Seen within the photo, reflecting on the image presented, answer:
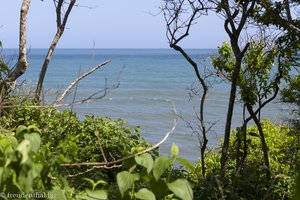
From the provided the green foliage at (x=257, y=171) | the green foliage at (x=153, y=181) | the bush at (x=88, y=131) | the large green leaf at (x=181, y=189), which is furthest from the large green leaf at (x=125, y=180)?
the bush at (x=88, y=131)

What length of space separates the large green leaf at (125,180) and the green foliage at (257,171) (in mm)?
1974

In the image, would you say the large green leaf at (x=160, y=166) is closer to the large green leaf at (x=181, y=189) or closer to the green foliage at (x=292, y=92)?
the large green leaf at (x=181, y=189)

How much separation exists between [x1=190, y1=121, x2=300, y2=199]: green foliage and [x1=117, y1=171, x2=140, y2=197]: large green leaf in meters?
1.97

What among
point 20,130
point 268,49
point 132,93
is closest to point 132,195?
point 20,130

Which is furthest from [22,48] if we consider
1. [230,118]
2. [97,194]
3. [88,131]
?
[97,194]

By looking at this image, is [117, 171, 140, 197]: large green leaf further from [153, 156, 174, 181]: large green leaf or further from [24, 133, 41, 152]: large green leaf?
[24, 133, 41, 152]: large green leaf

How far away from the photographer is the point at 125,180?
2287 mm

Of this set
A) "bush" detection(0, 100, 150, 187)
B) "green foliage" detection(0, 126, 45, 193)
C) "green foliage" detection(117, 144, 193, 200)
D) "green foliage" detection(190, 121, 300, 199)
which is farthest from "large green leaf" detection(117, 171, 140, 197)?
"bush" detection(0, 100, 150, 187)

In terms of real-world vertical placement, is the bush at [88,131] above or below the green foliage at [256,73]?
below

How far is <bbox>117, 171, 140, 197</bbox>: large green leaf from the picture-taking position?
2269 mm

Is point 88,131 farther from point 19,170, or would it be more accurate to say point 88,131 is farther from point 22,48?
point 19,170

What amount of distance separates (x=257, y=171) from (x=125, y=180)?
5.82 metres

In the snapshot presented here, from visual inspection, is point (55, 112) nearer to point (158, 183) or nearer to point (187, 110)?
point (158, 183)

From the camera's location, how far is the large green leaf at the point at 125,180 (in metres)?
2.27
